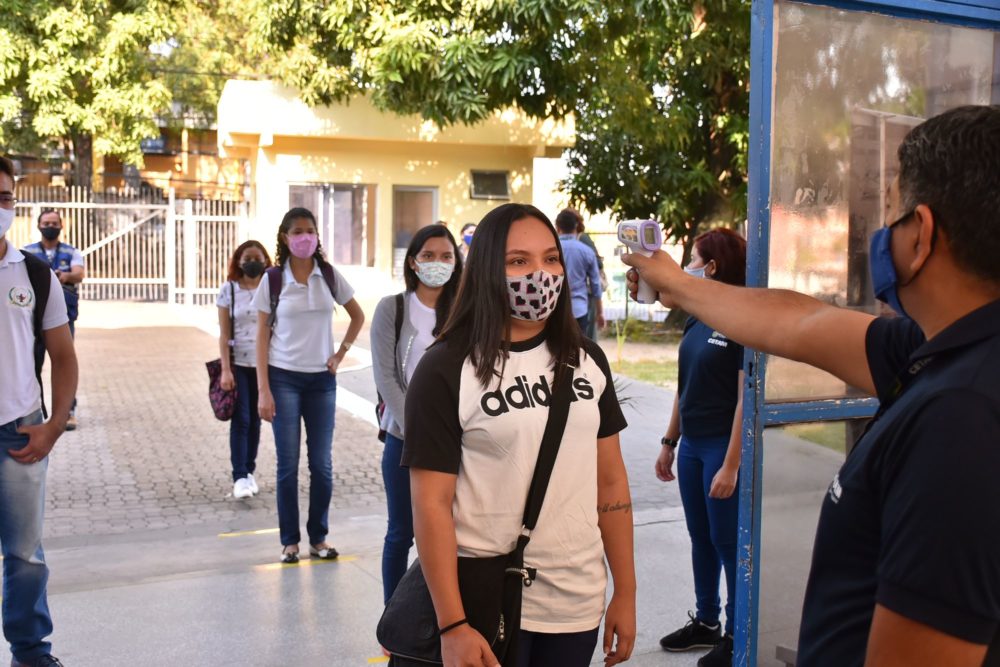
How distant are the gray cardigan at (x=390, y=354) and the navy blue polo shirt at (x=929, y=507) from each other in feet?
10.8

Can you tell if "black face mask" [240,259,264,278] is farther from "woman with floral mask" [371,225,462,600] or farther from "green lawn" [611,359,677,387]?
"green lawn" [611,359,677,387]

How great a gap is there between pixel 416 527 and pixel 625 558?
0.64 m

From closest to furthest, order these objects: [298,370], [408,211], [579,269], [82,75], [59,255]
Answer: [298,370] < [59,255] < [579,269] < [408,211] < [82,75]

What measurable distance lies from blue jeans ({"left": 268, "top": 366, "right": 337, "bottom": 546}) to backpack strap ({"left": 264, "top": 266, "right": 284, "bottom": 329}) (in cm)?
29

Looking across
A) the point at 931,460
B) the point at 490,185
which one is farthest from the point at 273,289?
the point at 490,185

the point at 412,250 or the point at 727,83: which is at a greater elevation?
the point at 727,83

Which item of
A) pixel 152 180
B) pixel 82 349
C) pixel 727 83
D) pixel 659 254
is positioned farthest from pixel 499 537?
pixel 152 180

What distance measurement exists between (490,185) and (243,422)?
16809 millimetres

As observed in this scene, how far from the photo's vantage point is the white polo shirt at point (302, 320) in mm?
5941

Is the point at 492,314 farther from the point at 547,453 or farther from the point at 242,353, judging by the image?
the point at 242,353

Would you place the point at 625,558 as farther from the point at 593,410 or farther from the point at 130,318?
the point at 130,318

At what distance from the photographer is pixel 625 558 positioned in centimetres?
294

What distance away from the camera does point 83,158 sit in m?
26.2

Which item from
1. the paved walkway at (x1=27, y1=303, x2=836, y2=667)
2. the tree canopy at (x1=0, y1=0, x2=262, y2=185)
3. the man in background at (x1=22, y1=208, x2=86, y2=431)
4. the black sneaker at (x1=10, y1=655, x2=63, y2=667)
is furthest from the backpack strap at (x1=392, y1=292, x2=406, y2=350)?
the tree canopy at (x1=0, y1=0, x2=262, y2=185)
